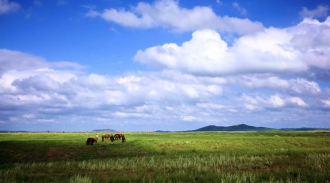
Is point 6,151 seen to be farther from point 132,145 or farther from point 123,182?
point 123,182

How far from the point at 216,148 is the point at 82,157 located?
83.1 ft

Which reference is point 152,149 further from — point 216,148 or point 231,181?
point 231,181

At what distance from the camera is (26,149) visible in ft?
146

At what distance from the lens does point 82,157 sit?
4181 centimetres

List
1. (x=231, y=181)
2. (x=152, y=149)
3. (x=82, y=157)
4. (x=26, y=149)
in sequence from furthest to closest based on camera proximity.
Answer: (x=152, y=149) < (x=26, y=149) < (x=82, y=157) < (x=231, y=181)

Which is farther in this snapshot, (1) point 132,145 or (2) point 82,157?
(1) point 132,145

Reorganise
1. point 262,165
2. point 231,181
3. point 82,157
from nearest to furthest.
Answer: point 231,181, point 262,165, point 82,157

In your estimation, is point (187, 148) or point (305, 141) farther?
point (305, 141)

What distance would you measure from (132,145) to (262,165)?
101 ft

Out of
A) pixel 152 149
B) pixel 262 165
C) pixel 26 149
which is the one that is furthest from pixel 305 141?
pixel 26 149

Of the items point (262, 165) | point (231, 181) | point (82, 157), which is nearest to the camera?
point (231, 181)

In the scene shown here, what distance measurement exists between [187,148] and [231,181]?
36109mm

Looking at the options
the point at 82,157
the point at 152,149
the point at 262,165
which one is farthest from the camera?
the point at 152,149

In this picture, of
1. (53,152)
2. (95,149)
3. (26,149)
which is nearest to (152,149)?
(95,149)
